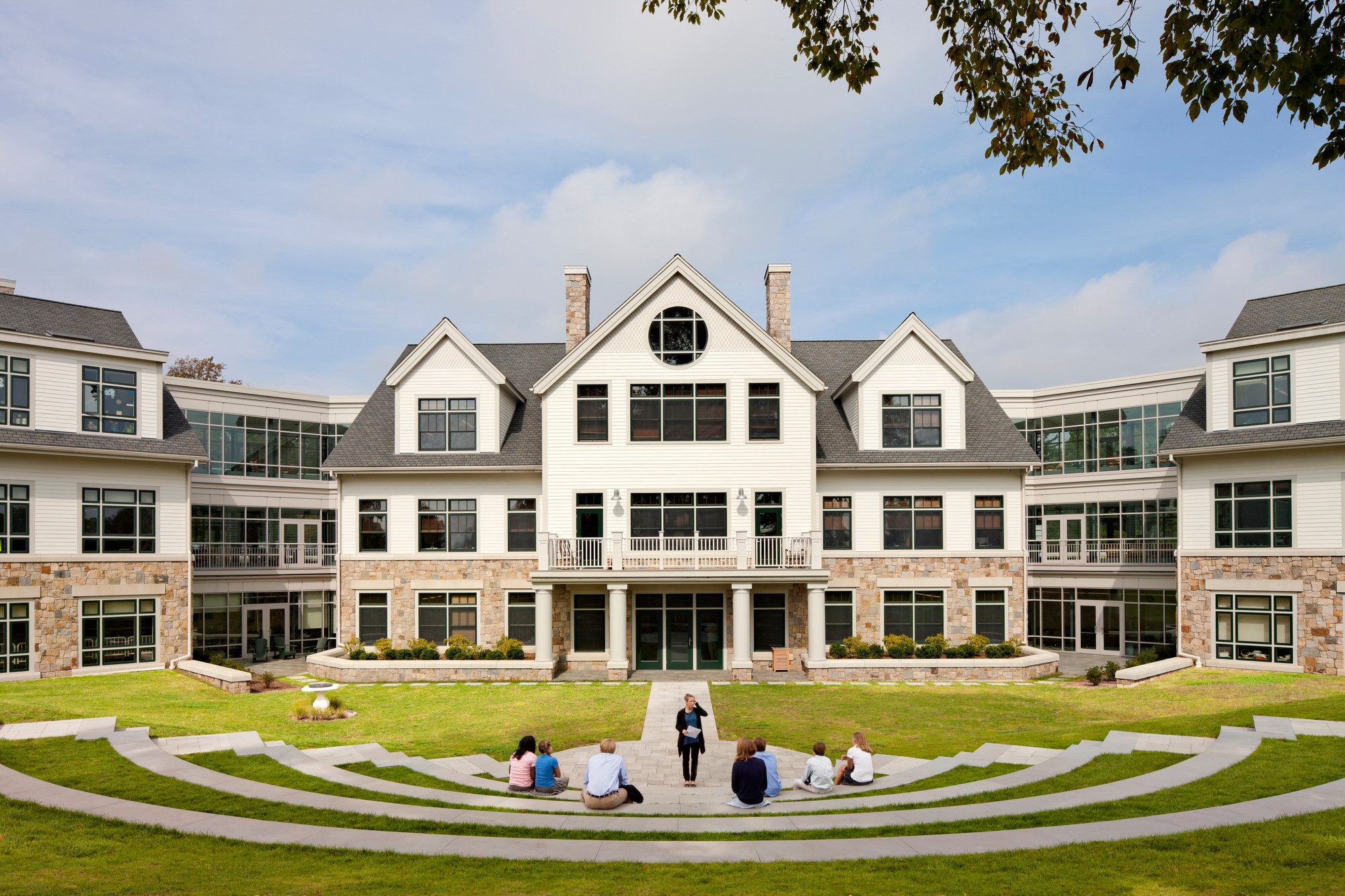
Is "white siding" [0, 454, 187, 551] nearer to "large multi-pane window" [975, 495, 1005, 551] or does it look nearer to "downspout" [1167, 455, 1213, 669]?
"large multi-pane window" [975, 495, 1005, 551]

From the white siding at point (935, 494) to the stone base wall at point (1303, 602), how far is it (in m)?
5.53

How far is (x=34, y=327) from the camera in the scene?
85.7ft

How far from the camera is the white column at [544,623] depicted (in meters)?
26.5

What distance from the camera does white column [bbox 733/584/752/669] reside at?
26.0 metres

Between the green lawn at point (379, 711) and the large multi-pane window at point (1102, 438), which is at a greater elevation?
the large multi-pane window at point (1102, 438)

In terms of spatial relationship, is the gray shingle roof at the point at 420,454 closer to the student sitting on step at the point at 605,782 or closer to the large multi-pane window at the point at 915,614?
the large multi-pane window at the point at 915,614

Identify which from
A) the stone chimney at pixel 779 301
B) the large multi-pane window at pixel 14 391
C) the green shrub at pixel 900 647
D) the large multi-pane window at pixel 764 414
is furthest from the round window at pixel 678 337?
the large multi-pane window at pixel 14 391

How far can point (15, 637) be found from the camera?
80.2 feet

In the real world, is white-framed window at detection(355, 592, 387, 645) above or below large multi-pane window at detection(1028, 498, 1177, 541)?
below

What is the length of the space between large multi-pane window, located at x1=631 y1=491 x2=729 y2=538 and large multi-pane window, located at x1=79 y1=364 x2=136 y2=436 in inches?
620

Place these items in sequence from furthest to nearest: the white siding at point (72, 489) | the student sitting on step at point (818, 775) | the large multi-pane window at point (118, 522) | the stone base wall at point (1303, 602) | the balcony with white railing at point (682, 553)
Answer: the balcony with white railing at point (682, 553) → the large multi-pane window at point (118, 522) → the white siding at point (72, 489) → the stone base wall at point (1303, 602) → the student sitting on step at point (818, 775)

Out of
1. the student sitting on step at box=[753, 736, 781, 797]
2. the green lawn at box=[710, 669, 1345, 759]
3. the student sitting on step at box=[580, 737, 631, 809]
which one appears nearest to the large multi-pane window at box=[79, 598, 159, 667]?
the green lawn at box=[710, 669, 1345, 759]

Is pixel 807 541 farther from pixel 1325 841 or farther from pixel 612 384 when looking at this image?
pixel 1325 841

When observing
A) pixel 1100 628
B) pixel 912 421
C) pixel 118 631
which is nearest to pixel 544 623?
pixel 118 631
